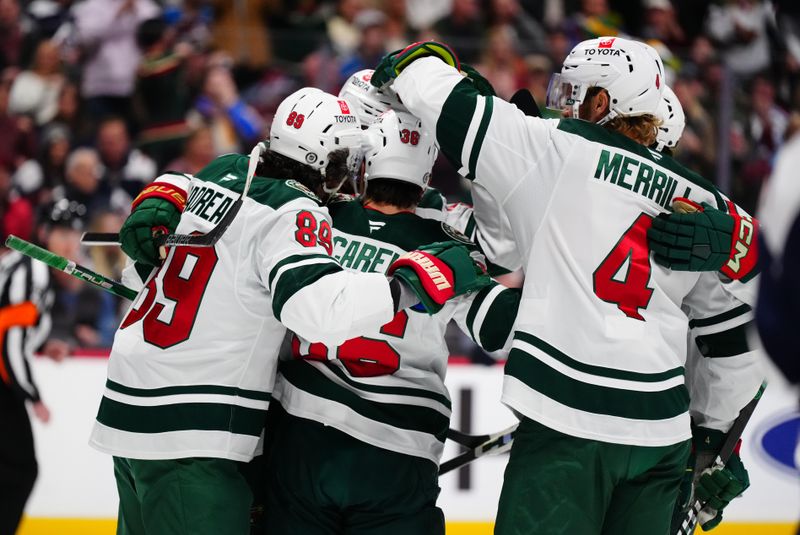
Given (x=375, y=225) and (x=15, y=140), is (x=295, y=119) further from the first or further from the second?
(x=15, y=140)

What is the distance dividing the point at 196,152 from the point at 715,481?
4.67 m

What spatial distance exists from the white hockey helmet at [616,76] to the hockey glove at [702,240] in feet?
0.91

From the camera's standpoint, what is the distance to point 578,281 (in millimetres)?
2699

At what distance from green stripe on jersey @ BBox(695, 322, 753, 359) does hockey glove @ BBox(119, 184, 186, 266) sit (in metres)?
1.51

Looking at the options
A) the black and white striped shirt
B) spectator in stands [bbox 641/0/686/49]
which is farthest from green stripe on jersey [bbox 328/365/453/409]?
spectator in stands [bbox 641/0/686/49]

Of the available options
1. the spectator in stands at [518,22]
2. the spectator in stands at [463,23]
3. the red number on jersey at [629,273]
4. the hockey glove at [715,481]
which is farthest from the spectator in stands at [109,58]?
the red number on jersey at [629,273]

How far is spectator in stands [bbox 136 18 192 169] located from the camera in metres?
7.08

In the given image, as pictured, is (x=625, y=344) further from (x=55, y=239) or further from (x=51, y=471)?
(x=55, y=239)

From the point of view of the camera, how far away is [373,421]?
2.95 meters

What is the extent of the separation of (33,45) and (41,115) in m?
0.52

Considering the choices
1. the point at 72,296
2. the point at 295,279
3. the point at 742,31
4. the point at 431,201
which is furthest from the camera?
the point at 742,31

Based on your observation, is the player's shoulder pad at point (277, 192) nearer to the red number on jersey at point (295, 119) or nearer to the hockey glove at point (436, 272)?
the red number on jersey at point (295, 119)

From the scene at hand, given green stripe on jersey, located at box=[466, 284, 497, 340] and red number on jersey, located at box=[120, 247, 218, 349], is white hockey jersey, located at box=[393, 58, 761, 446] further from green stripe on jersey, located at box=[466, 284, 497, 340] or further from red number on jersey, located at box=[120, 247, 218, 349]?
red number on jersey, located at box=[120, 247, 218, 349]

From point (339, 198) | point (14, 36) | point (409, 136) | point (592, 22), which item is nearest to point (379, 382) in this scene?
point (339, 198)
